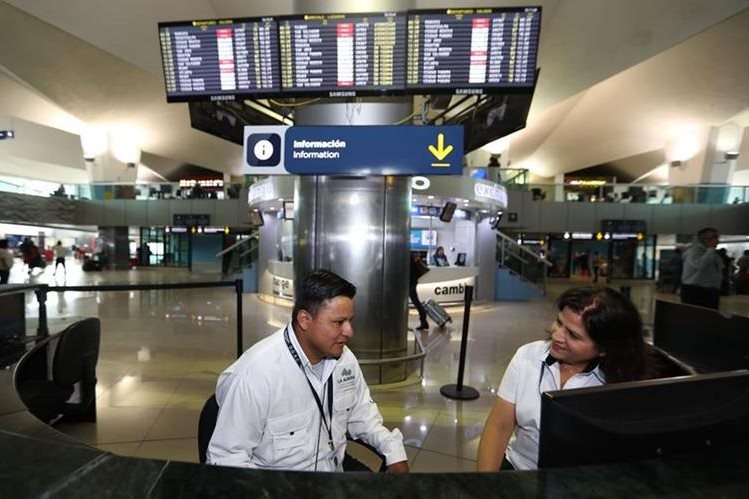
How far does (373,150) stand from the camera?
356 cm

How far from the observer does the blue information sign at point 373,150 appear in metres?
3.53

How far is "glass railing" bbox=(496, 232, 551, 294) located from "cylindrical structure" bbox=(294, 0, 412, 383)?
9449mm

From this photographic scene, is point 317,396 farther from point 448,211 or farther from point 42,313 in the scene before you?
point 448,211

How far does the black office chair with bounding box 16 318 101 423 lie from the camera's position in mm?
3053

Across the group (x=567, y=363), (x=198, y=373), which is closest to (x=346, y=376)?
(x=567, y=363)

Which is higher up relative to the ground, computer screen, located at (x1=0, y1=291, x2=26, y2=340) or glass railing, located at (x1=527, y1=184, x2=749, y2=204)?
glass railing, located at (x1=527, y1=184, x2=749, y2=204)

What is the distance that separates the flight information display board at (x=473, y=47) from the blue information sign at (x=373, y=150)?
0.58 meters

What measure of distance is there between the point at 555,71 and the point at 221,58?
450 inches

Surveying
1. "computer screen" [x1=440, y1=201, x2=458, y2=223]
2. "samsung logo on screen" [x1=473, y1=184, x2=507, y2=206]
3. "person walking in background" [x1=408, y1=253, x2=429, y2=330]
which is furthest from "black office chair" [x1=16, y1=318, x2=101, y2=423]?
"samsung logo on screen" [x1=473, y1=184, x2=507, y2=206]

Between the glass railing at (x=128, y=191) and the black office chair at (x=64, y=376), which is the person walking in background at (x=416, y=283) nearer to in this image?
the black office chair at (x=64, y=376)

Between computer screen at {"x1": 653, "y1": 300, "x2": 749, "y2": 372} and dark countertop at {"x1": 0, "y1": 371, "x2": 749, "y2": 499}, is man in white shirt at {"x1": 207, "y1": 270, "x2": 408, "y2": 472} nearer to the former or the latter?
dark countertop at {"x1": 0, "y1": 371, "x2": 749, "y2": 499}

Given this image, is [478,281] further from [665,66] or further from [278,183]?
[665,66]

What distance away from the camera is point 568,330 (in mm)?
1711

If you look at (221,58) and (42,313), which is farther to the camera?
(221,58)
